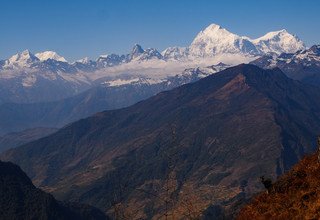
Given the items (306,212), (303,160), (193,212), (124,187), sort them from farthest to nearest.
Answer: (303,160) < (306,212) < (193,212) < (124,187)

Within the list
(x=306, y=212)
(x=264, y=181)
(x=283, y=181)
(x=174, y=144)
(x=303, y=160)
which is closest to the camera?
(x=174, y=144)

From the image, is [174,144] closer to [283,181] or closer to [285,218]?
[285,218]

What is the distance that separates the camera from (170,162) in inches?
1056

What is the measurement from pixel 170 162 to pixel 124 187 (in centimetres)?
272

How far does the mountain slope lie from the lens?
33916mm

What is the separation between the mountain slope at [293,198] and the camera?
1335 inches

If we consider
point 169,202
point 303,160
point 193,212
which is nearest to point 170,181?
point 169,202

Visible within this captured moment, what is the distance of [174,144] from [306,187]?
639 inches

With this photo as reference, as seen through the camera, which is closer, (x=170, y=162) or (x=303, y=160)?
(x=170, y=162)

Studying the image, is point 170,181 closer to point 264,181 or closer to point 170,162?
point 170,162

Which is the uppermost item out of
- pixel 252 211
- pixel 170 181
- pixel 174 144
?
pixel 174 144

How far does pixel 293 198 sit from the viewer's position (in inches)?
1479

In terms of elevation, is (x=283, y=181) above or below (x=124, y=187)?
below

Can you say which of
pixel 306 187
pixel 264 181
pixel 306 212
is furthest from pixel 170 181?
pixel 306 187
